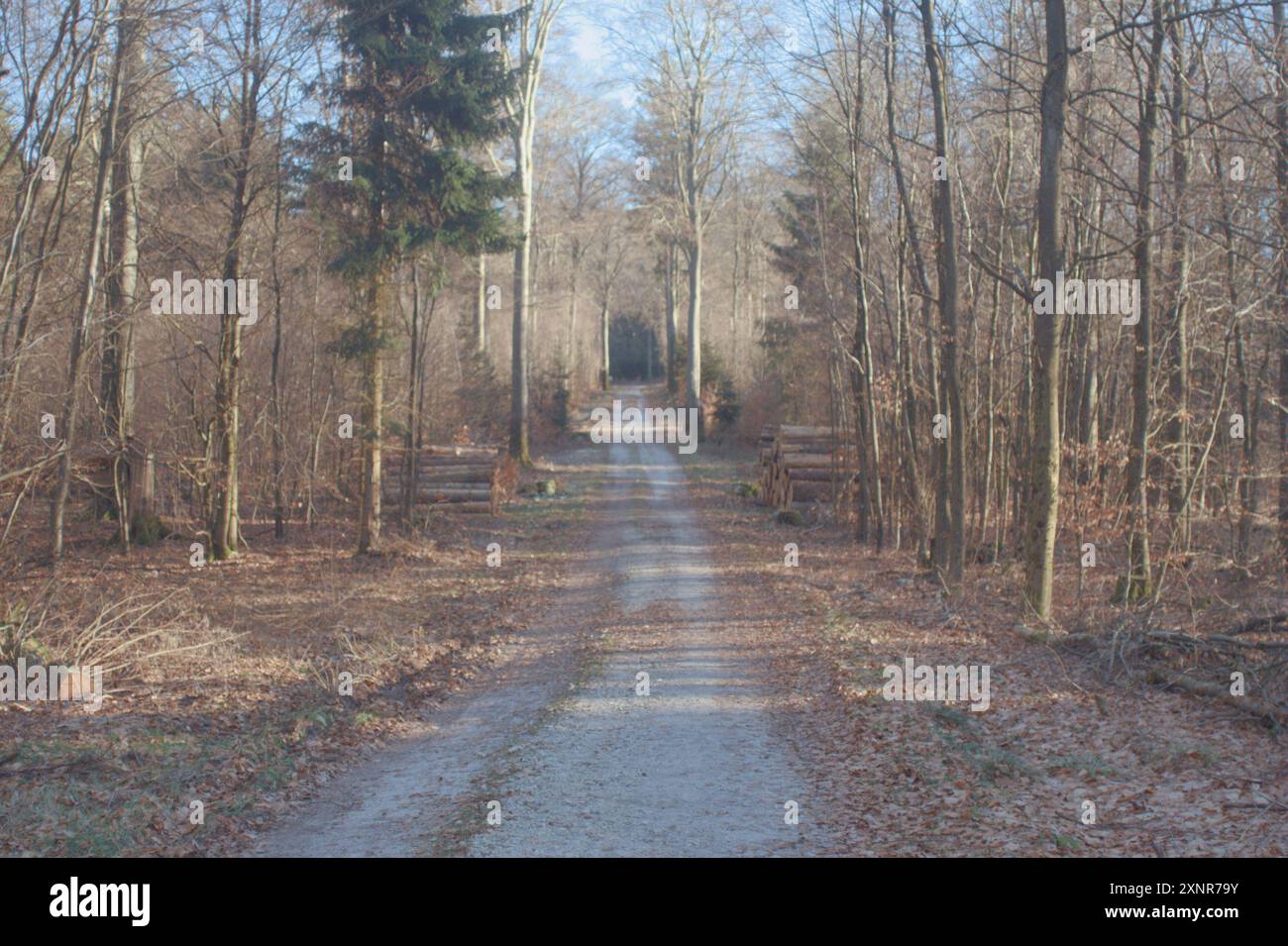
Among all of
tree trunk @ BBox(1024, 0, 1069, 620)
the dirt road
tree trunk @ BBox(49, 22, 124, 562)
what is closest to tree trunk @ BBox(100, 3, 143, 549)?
tree trunk @ BBox(49, 22, 124, 562)

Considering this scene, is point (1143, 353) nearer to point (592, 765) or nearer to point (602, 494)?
point (592, 765)


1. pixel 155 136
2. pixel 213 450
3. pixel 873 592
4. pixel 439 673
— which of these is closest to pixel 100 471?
pixel 213 450

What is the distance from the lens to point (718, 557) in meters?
19.2

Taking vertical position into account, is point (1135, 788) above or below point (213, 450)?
below

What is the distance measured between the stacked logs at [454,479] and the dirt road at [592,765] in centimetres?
1130

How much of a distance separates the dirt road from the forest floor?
0.03 m

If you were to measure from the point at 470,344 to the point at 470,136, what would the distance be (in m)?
16.4

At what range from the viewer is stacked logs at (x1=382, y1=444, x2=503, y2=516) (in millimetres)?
24109

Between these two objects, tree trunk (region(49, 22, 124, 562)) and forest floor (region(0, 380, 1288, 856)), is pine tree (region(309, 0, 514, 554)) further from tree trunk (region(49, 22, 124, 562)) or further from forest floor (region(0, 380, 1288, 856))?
forest floor (region(0, 380, 1288, 856))

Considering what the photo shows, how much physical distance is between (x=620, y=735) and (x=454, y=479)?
1739 cm

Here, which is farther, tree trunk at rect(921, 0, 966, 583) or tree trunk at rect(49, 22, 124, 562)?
tree trunk at rect(921, 0, 966, 583)

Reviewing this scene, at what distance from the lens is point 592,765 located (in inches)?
305

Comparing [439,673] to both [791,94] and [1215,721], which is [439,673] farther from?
[791,94]

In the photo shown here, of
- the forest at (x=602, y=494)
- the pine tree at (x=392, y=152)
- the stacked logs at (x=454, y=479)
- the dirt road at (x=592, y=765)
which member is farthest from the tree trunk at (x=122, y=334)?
the dirt road at (x=592, y=765)
